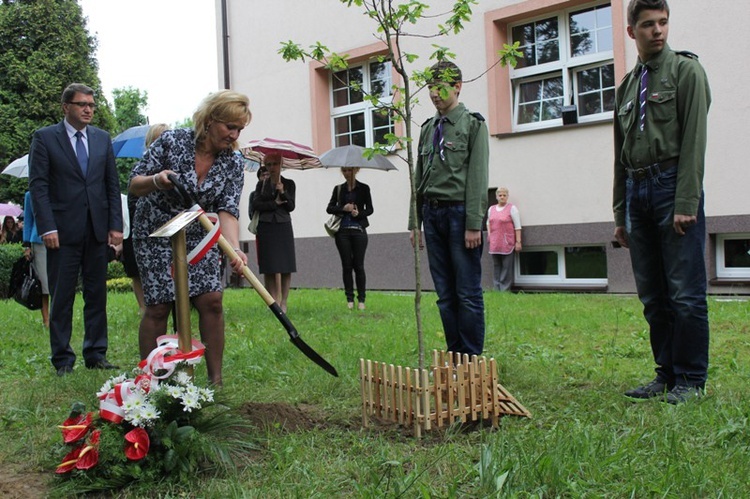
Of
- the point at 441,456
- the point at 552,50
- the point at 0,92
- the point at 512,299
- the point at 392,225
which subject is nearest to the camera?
the point at 441,456

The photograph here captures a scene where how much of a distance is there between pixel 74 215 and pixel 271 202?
8.84ft

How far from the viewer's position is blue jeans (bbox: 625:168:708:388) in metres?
3.53

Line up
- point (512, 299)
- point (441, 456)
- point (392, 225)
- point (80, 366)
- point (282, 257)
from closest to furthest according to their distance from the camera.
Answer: point (441, 456) < point (80, 366) < point (282, 257) < point (512, 299) < point (392, 225)

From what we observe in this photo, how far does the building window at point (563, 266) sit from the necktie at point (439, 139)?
6200 mm

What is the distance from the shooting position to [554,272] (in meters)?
10.5

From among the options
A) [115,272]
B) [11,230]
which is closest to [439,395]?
[115,272]

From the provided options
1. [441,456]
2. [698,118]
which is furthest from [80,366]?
[698,118]

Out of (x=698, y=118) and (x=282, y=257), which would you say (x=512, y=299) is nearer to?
(x=282, y=257)

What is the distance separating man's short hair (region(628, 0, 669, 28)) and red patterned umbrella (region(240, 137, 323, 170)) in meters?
4.60

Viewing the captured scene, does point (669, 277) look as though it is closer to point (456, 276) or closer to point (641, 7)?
point (456, 276)

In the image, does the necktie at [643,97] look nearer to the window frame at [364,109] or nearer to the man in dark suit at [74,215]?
the man in dark suit at [74,215]

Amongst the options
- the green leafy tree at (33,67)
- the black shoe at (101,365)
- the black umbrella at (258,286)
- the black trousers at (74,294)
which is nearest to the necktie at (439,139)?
the black umbrella at (258,286)

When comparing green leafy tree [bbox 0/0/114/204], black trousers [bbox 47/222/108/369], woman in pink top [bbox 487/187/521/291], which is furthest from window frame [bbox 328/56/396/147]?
green leafy tree [bbox 0/0/114/204]

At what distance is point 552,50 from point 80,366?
26.0ft
